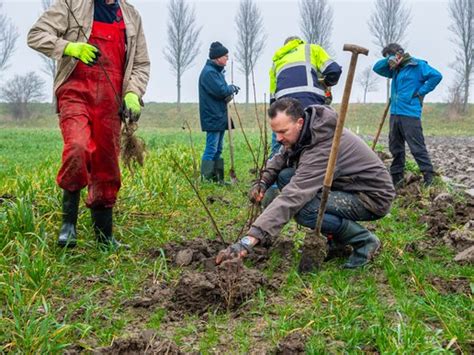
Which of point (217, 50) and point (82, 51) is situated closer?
point (82, 51)

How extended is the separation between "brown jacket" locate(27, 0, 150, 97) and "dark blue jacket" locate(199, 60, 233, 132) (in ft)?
10.2

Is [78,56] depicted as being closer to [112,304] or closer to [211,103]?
[112,304]

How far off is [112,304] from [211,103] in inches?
188

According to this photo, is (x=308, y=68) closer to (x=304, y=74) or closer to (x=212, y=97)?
(x=304, y=74)

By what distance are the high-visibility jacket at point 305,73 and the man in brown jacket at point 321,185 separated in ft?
5.65

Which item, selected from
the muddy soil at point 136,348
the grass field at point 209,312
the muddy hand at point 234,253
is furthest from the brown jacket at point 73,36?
the muddy soil at point 136,348

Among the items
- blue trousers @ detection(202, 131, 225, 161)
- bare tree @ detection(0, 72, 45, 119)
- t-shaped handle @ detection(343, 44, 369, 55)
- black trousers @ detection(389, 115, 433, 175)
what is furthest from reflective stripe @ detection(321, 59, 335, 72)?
bare tree @ detection(0, 72, 45, 119)

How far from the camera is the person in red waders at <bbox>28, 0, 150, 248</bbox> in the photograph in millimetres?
3709

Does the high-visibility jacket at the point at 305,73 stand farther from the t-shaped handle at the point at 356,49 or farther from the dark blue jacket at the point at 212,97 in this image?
the t-shaped handle at the point at 356,49

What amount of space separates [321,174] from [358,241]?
626 mm

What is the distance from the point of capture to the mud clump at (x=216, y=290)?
3053 mm

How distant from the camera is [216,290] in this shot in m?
3.09

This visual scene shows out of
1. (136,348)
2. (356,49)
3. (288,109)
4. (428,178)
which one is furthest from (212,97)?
(136,348)

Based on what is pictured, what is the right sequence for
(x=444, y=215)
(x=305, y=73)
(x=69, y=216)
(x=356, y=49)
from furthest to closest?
1. (x=305, y=73)
2. (x=444, y=215)
3. (x=69, y=216)
4. (x=356, y=49)
